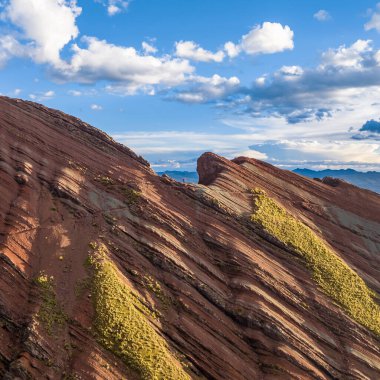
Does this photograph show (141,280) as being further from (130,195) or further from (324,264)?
(324,264)

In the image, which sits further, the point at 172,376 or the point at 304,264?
the point at 304,264

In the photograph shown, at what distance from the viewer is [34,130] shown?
220ft

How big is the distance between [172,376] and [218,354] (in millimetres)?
6479

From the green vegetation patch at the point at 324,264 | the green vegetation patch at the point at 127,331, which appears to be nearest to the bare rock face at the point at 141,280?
the green vegetation patch at the point at 127,331

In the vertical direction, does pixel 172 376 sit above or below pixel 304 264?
below

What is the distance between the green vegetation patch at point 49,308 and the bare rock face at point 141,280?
0.12 m

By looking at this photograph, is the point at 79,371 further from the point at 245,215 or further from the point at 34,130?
the point at 34,130

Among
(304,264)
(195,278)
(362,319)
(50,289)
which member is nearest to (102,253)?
(50,289)

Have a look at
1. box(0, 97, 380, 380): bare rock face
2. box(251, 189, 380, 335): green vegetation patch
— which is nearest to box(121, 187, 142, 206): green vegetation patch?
box(0, 97, 380, 380): bare rock face

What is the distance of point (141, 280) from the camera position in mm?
49781

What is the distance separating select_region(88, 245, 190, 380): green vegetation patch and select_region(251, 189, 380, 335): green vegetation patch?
25.9 metres

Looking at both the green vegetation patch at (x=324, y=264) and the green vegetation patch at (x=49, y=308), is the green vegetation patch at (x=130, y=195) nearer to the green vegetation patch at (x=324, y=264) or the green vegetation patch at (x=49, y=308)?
the green vegetation patch at (x=49, y=308)

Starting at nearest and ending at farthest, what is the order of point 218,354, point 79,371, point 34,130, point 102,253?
point 79,371 → point 218,354 → point 102,253 → point 34,130

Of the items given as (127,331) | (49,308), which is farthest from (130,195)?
(127,331)
